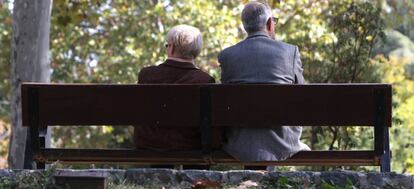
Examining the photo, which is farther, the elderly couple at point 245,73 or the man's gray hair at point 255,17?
the man's gray hair at point 255,17

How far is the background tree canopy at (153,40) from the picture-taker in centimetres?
1396

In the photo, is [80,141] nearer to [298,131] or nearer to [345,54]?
[345,54]

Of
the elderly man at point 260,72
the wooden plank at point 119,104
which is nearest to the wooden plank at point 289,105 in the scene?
the elderly man at point 260,72

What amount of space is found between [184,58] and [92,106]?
75 cm

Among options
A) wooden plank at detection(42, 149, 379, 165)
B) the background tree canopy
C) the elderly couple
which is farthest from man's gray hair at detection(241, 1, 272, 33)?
the background tree canopy

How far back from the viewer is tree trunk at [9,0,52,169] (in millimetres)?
11484

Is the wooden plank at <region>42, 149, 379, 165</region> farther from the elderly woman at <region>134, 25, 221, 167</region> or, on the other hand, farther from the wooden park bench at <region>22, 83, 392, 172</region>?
the elderly woman at <region>134, 25, 221, 167</region>

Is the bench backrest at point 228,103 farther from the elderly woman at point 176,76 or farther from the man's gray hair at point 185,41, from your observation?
the man's gray hair at point 185,41

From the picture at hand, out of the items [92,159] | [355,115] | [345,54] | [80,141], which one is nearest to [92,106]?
[92,159]

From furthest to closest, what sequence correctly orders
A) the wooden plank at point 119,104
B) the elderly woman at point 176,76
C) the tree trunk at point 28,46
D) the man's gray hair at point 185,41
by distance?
the tree trunk at point 28,46, the man's gray hair at point 185,41, the elderly woman at point 176,76, the wooden plank at point 119,104

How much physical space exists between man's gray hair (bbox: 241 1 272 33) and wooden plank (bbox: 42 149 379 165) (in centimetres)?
92

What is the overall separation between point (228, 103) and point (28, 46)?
557 cm

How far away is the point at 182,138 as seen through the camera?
22.2 ft

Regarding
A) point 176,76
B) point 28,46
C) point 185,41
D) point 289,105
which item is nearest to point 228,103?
point 289,105
